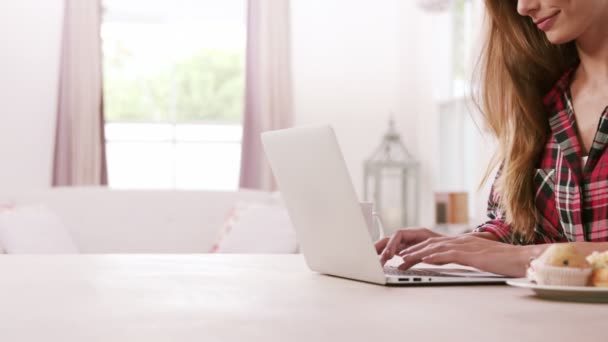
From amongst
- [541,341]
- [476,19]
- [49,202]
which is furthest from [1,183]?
[541,341]

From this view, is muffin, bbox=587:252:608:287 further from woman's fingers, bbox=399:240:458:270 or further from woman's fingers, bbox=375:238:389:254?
woman's fingers, bbox=375:238:389:254

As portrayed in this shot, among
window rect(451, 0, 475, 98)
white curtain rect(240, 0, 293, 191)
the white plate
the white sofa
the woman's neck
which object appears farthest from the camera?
white curtain rect(240, 0, 293, 191)

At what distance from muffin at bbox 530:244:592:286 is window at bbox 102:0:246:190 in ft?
A: 18.4

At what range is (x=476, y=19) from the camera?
16.5 ft

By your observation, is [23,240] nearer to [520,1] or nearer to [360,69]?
[520,1]

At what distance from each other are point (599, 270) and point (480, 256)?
0.28 meters

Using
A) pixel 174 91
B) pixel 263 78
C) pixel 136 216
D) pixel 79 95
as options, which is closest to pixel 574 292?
pixel 136 216

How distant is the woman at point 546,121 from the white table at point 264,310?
393 millimetres

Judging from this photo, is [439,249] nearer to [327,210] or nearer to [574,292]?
[327,210]

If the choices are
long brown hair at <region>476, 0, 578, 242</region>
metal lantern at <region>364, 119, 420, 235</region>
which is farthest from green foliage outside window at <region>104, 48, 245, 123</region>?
long brown hair at <region>476, 0, 578, 242</region>

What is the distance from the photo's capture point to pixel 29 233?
142 inches

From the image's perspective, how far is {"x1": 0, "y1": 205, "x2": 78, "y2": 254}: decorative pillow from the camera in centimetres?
362

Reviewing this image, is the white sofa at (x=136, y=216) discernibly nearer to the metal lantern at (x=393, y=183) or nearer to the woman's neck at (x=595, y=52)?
the metal lantern at (x=393, y=183)

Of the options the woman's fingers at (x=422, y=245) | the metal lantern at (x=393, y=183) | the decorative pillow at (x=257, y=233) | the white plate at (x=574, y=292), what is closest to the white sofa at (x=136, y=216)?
the decorative pillow at (x=257, y=233)
